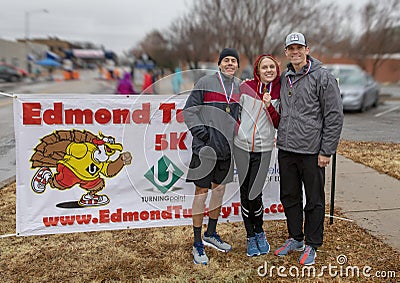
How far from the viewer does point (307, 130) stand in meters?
3.38

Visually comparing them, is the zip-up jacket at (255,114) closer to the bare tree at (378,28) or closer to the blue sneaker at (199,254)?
the blue sneaker at (199,254)

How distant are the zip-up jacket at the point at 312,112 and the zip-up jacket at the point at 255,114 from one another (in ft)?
0.37

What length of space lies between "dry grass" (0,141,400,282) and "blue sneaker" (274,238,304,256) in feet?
0.22

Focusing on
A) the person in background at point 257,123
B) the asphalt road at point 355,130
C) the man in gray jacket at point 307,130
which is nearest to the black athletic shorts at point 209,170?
the person in background at point 257,123

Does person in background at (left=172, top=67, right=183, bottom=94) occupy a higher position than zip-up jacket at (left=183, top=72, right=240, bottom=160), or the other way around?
person in background at (left=172, top=67, right=183, bottom=94)

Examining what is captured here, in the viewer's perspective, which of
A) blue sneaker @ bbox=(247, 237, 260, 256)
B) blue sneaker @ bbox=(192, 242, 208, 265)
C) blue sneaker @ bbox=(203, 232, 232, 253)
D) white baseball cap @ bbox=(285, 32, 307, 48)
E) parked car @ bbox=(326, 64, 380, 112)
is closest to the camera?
white baseball cap @ bbox=(285, 32, 307, 48)

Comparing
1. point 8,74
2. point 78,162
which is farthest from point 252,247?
point 8,74

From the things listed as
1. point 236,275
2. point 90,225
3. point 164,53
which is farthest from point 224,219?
point 164,53

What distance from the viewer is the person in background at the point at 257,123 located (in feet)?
11.6

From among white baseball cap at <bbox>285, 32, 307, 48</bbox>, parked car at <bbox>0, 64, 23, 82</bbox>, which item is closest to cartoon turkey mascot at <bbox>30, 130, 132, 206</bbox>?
white baseball cap at <bbox>285, 32, 307, 48</bbox>

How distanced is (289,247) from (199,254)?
2.95 feet

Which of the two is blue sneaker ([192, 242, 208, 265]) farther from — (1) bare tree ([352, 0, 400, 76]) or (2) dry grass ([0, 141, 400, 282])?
(1) bare tree ([352, 0, 400, 76])

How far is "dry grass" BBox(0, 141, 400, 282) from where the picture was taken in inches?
134

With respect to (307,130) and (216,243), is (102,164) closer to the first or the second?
(216,243)
